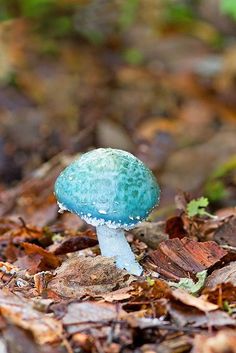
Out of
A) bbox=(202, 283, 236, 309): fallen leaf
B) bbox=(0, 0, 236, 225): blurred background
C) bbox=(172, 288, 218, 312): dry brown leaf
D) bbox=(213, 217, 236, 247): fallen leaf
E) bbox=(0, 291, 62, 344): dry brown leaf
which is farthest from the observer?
bbox=(0, 0, 236, 225): blurred background

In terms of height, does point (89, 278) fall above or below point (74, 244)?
above

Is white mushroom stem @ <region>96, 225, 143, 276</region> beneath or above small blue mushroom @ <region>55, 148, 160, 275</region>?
beneath

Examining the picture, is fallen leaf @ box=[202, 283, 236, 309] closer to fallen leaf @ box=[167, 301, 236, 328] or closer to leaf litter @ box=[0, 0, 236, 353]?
leaf litter @ box=[0, 0, 236, 353]

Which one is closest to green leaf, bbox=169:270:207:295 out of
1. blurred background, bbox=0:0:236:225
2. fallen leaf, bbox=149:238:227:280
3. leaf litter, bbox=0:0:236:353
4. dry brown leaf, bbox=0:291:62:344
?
leaf litter, bbox=0:0:236:353

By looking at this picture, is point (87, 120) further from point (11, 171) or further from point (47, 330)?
point (47, 330)

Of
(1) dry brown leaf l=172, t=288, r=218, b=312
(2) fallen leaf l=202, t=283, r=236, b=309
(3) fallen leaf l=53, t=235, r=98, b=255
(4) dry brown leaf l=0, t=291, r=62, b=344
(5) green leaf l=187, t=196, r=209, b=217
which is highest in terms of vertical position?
(1) dry brown leaf l=172, t=288, r=218, b=312

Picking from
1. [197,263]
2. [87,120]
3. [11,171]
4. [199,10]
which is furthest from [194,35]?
[197,263]

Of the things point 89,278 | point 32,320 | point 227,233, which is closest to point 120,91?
point 227,233

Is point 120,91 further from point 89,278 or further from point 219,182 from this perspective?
point 89,278
